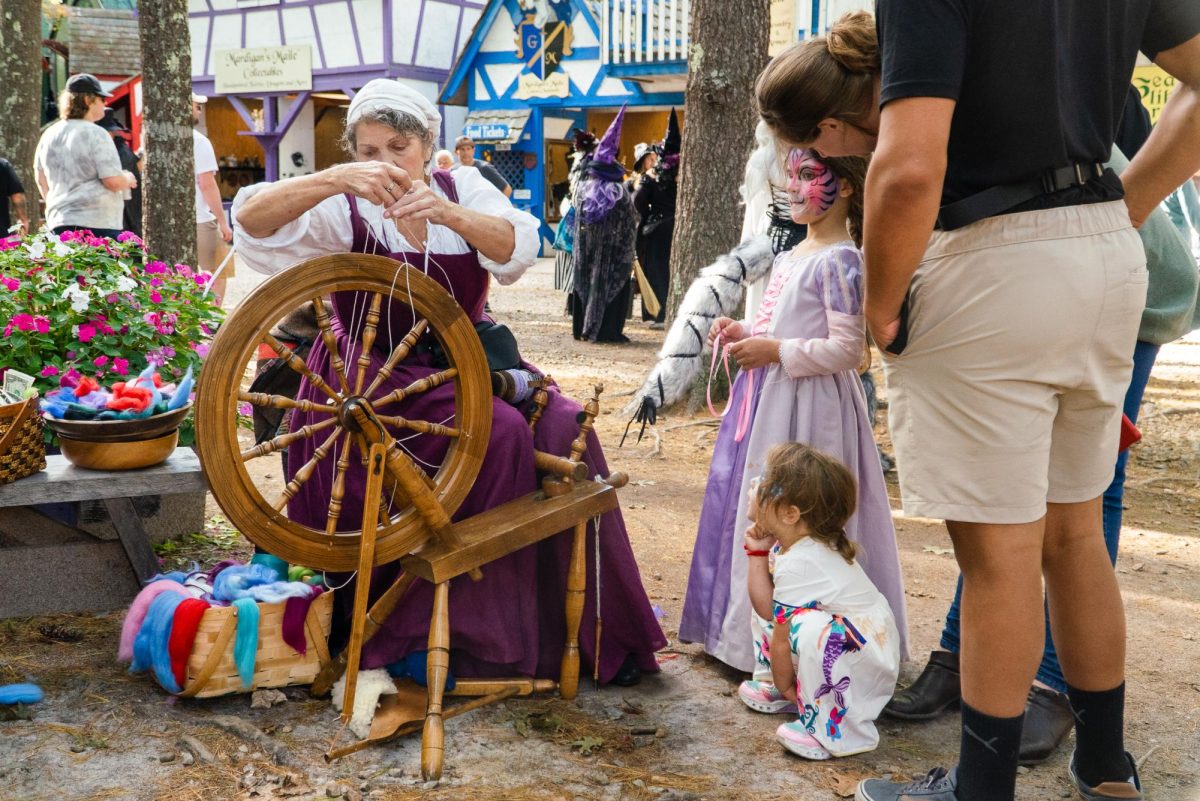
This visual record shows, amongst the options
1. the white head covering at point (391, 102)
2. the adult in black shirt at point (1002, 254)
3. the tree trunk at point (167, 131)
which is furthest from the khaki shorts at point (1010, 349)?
the tree trunk at point (167, 131)

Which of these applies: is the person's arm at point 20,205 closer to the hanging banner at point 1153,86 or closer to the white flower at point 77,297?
the white flower at point 77,297

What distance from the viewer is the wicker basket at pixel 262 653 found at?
8.97 ft

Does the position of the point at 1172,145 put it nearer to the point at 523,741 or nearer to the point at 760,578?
the point at 760,578

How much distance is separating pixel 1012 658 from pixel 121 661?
225 centimetres

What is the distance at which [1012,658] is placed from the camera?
6.70 ft

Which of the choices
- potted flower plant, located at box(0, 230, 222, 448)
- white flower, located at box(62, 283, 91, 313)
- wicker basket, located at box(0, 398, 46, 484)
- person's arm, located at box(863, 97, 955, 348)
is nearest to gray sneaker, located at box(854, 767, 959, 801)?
person's arm, located at box(863, 97, 955, 348)

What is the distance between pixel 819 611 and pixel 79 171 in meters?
6.06

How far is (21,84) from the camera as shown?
762 centimetres

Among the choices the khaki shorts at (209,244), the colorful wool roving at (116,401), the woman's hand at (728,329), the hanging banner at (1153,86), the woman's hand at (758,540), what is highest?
the hanging banner at (1153,86)

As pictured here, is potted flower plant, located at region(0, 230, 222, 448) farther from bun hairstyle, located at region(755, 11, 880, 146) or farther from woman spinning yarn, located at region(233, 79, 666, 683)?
bun hairstyle, located at region(755, 11, 880, 146)

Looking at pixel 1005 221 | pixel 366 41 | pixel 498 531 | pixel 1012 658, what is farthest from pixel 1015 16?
pixel 366 41

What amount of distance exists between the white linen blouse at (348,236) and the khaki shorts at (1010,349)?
3.72 ft

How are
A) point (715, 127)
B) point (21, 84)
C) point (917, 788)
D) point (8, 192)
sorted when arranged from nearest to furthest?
point (917, 788) → point (715, 127) → point (8, 192) → point (21, 84)

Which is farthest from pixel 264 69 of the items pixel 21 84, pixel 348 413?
pixel 348 413
